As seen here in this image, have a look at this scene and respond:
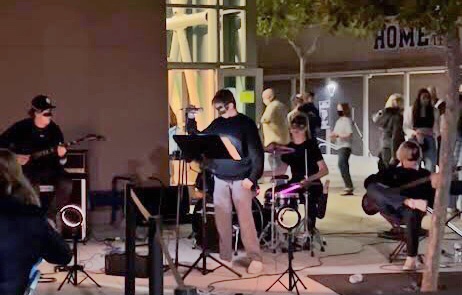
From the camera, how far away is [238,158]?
8.67 metres

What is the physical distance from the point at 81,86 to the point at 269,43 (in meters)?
14.6

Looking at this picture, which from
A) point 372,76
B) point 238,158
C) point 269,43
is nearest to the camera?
point 238,158

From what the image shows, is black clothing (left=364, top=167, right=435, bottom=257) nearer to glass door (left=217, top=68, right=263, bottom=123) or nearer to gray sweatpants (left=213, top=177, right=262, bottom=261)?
gray sweatpants (left=213, top=177, right=262, bottom=261)

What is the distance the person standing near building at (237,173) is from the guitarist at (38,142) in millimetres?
1692

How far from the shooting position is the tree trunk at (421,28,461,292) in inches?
290

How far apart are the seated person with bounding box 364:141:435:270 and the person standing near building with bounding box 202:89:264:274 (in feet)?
4.34

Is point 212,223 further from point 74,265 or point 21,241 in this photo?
point 21,241

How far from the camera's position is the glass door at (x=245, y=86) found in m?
15.5

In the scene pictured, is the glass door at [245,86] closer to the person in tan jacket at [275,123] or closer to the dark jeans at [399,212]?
the person in tan jacket at [275,123]

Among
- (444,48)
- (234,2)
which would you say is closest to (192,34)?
(234,2)

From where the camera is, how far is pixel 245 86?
52.4 ft

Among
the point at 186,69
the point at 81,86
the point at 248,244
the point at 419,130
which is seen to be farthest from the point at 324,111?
the point at 248,244

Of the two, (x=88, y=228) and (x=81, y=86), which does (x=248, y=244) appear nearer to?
(x=88, y=228)

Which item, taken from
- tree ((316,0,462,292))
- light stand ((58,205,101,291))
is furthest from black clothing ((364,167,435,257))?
light stand ((58,205,101,291))
